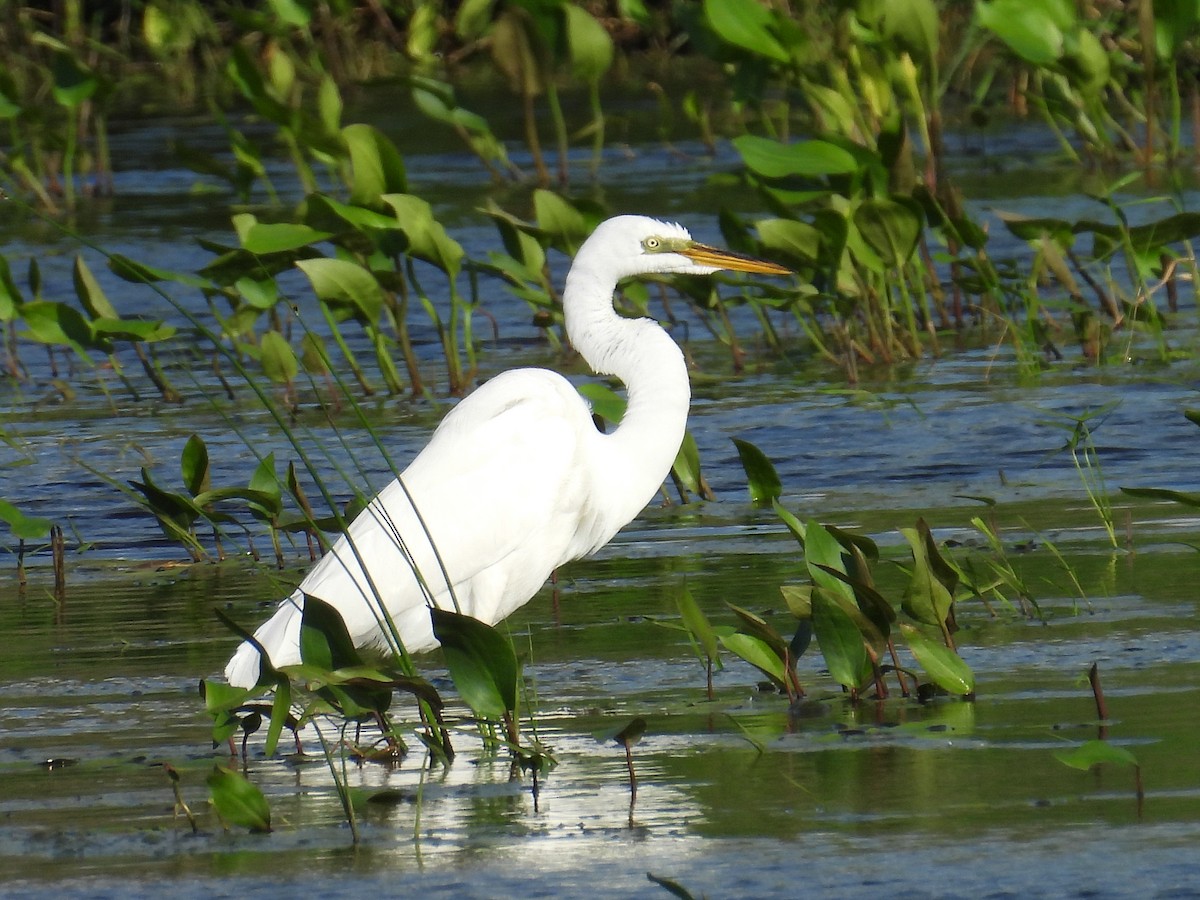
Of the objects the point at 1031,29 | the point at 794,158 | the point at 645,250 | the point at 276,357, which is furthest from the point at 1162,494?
the point at 1031,29

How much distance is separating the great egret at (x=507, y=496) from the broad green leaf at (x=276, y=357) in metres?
2.25

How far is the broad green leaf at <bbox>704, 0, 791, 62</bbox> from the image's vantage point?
7941 millimetres

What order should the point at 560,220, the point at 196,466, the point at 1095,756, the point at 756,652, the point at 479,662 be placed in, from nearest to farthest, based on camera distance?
the point at 1095,756 → the point at 479,662 → the point at 756,652 → the point at 196,466 → the point at 560,220

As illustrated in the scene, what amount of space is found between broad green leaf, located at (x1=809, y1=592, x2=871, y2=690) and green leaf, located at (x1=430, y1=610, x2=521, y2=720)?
56 centimetres

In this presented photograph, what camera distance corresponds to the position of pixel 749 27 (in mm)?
8008

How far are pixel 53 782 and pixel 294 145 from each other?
258 inches

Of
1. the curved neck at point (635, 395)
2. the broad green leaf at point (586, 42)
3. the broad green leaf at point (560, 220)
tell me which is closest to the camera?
the curved neck at point (635, 395)

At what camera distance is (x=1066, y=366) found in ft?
24.6

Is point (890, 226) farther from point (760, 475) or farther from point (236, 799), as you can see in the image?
point (236, 799)

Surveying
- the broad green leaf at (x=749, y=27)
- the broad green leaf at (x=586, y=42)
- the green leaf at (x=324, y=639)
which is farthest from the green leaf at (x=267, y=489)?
the broad green leaf at (x=586, y=42)

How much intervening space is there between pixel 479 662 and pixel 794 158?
156 inches

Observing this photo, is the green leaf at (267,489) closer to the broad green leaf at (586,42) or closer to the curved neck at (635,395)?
the curved neck at (635,395)

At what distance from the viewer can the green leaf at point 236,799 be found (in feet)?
10.1

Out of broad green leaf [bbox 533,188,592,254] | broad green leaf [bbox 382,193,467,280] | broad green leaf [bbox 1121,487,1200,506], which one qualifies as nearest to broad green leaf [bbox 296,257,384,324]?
broad green leaf [bbox 382,193,467,280]
